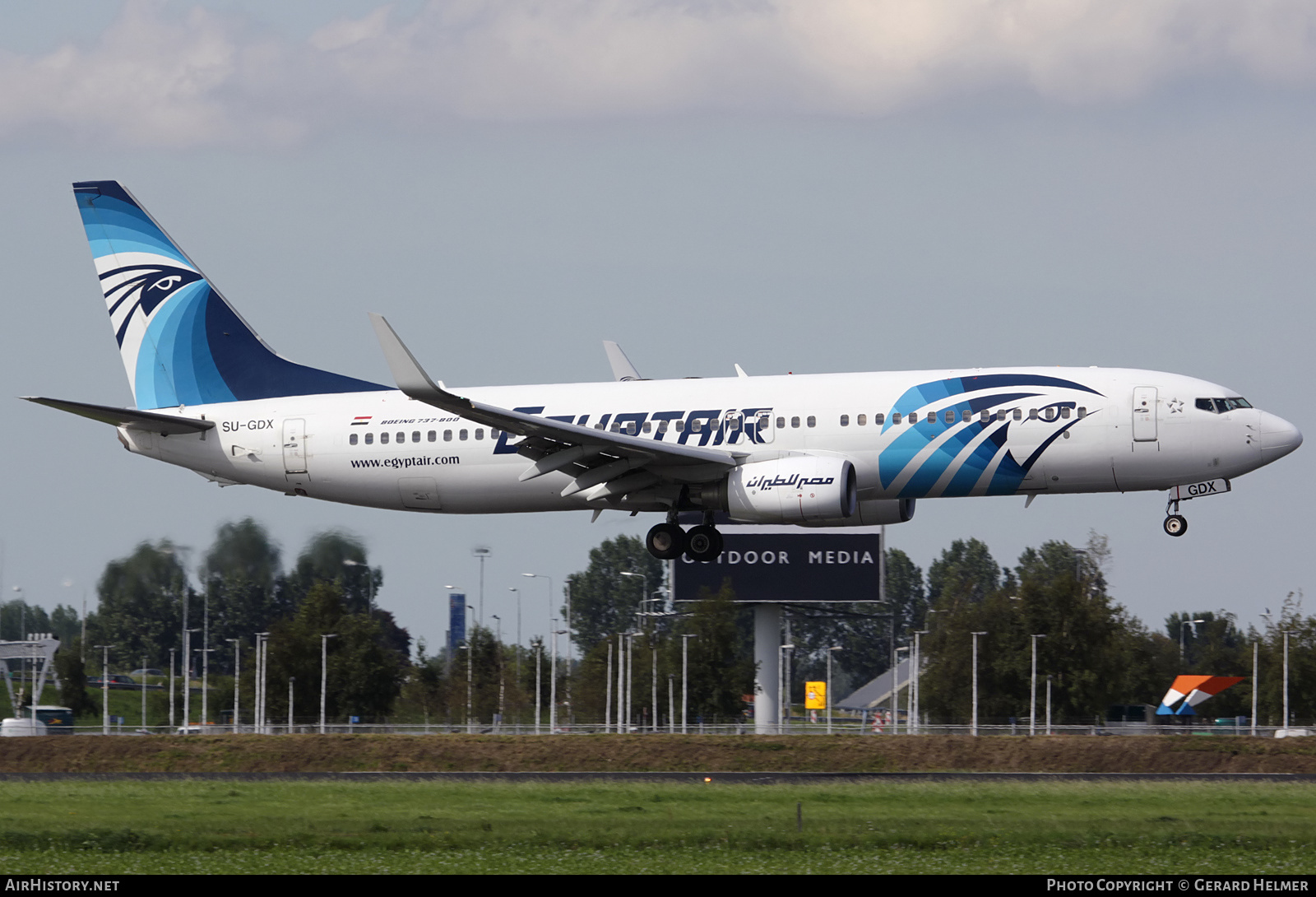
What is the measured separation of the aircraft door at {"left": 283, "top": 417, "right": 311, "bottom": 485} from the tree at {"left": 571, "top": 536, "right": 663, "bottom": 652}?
144847 mm

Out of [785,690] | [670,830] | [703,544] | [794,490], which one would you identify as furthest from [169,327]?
[785,690]

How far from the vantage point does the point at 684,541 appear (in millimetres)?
42062

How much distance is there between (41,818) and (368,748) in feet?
71.6

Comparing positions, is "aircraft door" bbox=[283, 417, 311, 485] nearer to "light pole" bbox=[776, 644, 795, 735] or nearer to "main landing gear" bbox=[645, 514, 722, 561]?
"main landing gear" bbox=[645, 514, 722, 561]

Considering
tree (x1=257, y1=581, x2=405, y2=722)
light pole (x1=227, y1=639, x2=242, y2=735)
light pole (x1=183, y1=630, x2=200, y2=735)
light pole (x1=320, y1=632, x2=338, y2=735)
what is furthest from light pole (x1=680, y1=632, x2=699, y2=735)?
light pole (x1=183, y1=630, x2=200, y2=735)

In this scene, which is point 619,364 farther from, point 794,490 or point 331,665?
point 331,665

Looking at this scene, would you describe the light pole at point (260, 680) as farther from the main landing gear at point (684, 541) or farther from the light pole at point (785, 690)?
the main landing gear at point (684, 541)

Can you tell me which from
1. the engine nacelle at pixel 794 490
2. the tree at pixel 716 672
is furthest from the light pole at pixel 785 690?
the engine nacelle at pixel 794 490

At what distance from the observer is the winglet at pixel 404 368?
35.5 m

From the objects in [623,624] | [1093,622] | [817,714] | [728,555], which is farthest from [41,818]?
[623,624]

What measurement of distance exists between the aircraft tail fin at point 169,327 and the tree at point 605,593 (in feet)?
464

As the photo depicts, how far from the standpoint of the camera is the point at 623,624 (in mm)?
188625

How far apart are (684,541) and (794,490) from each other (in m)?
4.76
